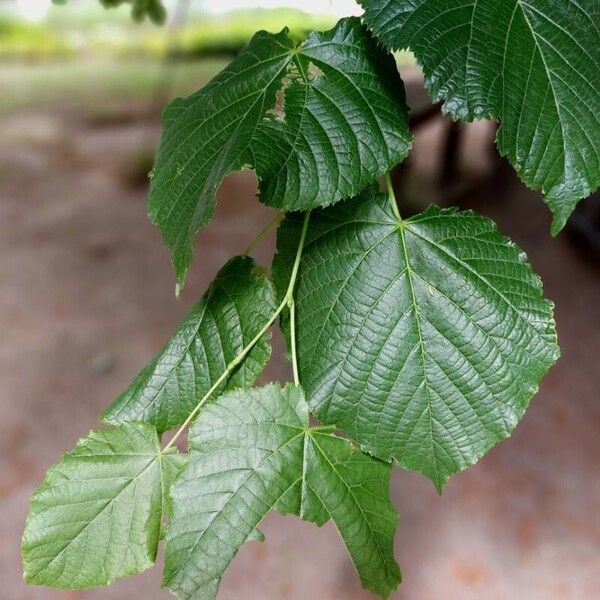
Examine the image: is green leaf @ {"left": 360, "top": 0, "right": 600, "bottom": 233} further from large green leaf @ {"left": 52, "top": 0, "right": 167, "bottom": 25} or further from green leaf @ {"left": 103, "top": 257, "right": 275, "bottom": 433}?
large green leaf @ {"left": 52, "top": 0, "right": 167, "bottom": 25}

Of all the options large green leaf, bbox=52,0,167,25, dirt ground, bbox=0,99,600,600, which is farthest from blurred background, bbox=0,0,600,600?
large green leaf, bbox=52,0,167,25

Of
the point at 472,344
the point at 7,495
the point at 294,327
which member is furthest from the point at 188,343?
the point at 7,495

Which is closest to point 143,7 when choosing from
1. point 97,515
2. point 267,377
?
point 97,515

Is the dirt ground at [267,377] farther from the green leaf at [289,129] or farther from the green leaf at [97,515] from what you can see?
the green leaf at [289,129]

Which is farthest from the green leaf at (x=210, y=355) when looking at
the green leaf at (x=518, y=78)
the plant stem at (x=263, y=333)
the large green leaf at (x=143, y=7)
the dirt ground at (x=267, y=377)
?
the dirt ground at (x=267, y=377)

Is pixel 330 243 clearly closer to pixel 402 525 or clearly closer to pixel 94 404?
pixel 402 525

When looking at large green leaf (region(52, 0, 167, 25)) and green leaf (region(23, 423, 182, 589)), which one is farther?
large green leaf (region(52, 0, 167, 25))
